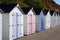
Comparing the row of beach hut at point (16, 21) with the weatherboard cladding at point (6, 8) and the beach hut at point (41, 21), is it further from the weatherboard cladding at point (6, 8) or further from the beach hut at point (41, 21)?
the beach hut at point (41, 21)

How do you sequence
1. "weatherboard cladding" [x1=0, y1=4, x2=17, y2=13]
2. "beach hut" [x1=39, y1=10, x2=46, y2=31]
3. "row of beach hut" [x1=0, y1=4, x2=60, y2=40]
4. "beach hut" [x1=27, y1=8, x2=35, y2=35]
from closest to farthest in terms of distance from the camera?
"row of beach hut" [x1=0, y1=4, x2=60, y2=40], "weatherboard cladding" [x1=0, y1=4, x2=17, y2=13], "beach hut" [x1=27, y1=8, x2=35, y2=35], "beach hut" [x1=39, y1=10, x2=46, y2=31]

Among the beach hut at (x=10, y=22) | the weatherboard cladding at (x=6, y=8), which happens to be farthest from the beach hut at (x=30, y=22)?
the weatherboard cladding at (x=6, y=8)

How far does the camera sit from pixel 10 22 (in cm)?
2341

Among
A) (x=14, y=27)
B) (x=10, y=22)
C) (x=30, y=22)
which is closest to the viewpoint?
(x=10, y=22)

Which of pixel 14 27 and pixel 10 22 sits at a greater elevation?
pixel 10 22

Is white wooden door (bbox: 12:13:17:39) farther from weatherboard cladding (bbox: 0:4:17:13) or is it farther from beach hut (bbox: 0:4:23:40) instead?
weatherboard cladding (bbox: 0:4:17:13)

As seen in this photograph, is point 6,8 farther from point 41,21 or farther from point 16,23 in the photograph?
point 41,21

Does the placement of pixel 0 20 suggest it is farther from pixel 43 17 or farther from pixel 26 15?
pixel 43 17

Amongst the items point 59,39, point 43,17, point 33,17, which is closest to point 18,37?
point 59,39

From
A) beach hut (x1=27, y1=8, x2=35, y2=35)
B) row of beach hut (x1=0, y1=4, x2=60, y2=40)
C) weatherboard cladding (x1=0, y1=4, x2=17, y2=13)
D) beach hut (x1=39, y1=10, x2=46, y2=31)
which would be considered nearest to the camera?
row of beach hut (x1=0, y1=4, x2=60, y2=40)

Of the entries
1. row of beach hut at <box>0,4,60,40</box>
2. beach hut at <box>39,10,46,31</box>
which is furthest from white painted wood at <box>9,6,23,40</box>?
beach hut at <box>39,10,46,31</box>

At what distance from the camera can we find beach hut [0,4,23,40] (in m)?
22.9

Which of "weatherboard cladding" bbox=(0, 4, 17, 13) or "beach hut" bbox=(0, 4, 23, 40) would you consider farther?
"weatherboard cladding" bbox=(0, 4, 17, 13)

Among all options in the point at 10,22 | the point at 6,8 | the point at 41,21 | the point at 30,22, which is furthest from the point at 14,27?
the point at 41,21
